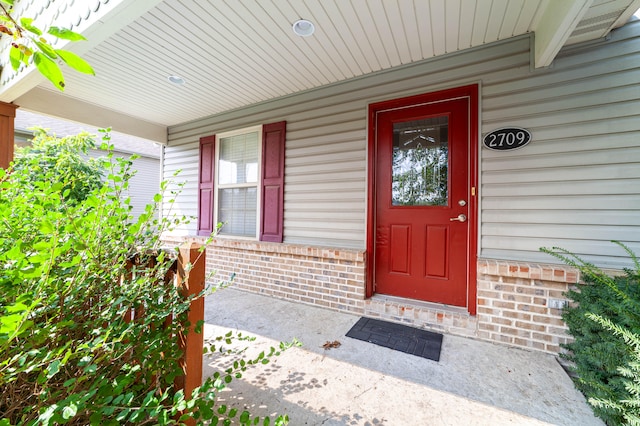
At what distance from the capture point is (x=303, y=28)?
231 cm

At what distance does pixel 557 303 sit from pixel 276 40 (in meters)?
3.39

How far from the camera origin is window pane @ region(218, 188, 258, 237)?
398cm

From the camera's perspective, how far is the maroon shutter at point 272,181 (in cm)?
359

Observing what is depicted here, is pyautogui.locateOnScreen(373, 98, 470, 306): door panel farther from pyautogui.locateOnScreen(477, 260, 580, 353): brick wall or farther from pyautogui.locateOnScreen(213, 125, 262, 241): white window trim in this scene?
pyautogui.locateOnScreen(213, 125, 262, 241): white window trim

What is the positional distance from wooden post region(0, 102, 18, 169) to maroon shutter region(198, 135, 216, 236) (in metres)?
2.20

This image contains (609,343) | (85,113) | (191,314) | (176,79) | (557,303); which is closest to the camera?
(191,314)

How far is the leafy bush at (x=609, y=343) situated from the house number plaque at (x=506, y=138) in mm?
1131

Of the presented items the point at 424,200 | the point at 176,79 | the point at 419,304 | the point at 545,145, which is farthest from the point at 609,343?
the point at 176,79

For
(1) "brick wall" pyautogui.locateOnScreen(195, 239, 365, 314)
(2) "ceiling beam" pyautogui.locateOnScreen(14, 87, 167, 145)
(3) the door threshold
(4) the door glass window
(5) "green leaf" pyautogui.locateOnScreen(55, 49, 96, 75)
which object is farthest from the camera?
(2) "ceiling beam" pyautogui.locateOnScreen(14, 87, 167, 145)

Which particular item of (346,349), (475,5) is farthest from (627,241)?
(346,349)

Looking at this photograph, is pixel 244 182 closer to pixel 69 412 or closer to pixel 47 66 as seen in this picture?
pixel 47 66

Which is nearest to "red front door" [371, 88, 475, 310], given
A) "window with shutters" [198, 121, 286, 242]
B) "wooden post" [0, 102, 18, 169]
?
"window with shutters" [198, 121, 286, 242]

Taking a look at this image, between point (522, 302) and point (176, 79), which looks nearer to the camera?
point (522, 302)

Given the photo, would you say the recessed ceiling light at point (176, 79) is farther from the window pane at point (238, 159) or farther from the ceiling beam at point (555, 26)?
the ceiling beam at point (555, 26)
